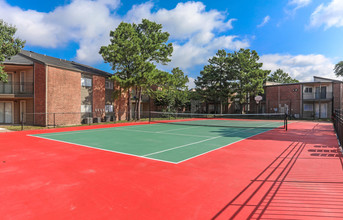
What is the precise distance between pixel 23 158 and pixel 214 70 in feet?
129

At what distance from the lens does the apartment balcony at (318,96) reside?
116 ft

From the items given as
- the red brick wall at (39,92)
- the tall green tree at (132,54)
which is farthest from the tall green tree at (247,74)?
the red brick wall at (39,92)

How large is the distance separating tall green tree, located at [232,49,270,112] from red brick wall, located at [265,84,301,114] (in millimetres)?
2596

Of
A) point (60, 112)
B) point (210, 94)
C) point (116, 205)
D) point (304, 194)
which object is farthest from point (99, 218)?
point (210, 94)

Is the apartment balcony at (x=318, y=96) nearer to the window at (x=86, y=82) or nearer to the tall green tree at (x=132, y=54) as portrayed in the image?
the tall green tree at (x=132, y=54)

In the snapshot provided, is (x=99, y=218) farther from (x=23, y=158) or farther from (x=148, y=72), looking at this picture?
(x=148, y=72)

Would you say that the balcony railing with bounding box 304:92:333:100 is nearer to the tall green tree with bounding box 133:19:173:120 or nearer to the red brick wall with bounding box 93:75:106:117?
the tall green tree with bounding box 133:19:173:120

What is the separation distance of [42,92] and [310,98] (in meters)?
42.9

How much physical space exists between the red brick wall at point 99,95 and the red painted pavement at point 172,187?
20.8 meters

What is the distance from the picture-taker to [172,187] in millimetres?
4906

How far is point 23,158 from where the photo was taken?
25.9 feet

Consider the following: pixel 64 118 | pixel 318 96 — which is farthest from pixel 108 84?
pixel 318 96

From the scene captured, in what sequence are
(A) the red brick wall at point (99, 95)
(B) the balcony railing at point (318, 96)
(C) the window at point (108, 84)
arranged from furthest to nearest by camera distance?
(B) the balcony railing at point (318, 96), (C) the window at point (108, 84), (A) the red brick wall at point (99, 95)

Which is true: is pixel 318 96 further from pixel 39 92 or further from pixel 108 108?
pixel 39 92
